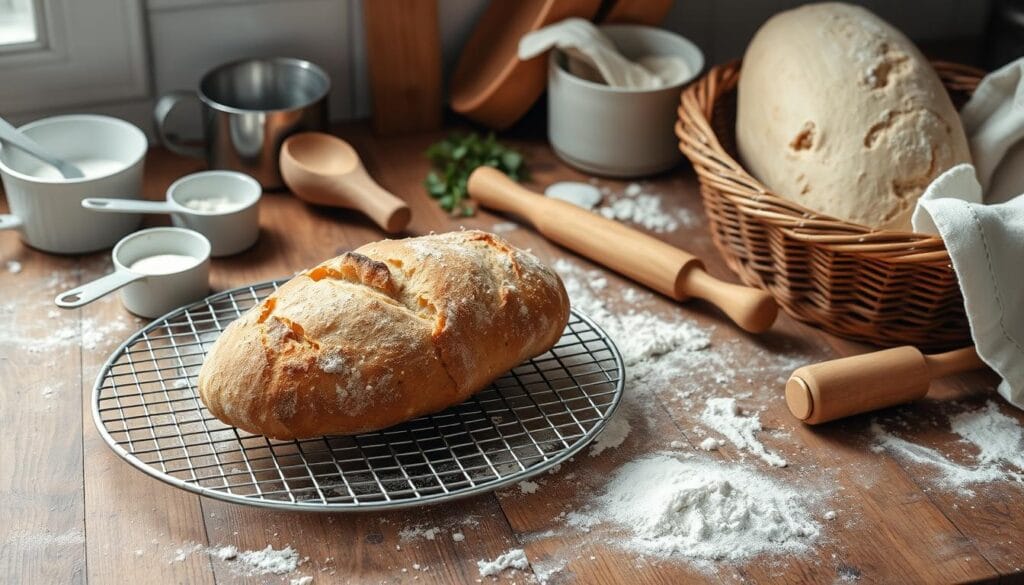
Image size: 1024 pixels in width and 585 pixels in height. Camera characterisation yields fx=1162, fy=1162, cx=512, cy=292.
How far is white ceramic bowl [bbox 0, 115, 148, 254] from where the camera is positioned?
1.26 metres

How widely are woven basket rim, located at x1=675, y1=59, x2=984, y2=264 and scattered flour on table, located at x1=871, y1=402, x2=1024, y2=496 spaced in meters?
0.16

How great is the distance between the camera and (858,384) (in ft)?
3.45

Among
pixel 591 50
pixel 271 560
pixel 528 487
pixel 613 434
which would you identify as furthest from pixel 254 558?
pixel 591 50

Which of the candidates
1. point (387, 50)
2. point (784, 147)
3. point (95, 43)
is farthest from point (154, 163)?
point (784, 147)

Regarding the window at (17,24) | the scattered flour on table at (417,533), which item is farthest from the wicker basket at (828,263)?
the window at (17,24)

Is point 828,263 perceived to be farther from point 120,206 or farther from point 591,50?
point 120,206

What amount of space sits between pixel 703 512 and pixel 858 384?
212 millimetres

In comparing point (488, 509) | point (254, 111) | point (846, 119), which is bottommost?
point (488, 509)

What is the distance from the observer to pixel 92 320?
1.19 meters

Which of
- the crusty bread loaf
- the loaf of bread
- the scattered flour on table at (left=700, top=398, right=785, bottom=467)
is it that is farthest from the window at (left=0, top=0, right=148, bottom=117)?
Result: the scattered flour on table at (left=700, top=398, right=785, bottom=467)

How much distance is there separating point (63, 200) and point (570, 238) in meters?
0.55

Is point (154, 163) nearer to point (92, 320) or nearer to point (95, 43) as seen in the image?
point (95, 43)

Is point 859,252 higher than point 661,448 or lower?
higher

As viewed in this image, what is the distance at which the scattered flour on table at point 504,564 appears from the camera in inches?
35.4
